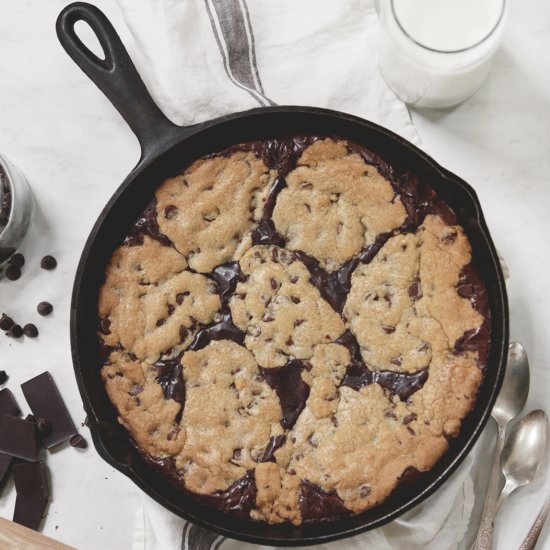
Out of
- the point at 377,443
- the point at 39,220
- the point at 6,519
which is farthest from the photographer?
the point at 39,220

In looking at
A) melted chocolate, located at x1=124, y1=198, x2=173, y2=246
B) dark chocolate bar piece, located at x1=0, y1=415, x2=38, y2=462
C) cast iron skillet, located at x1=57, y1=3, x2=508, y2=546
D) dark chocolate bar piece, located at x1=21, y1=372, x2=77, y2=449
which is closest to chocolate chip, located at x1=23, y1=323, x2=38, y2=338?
dark chocolate bar piece, located at x1=21, y1=372, x2=77, y2=449

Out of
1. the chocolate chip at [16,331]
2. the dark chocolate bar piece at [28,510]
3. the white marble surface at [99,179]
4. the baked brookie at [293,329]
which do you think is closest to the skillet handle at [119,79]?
the baked brookie at [293,329]

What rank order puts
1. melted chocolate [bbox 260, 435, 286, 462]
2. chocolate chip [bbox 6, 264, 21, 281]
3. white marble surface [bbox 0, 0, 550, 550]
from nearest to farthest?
1. melted chocolate [bbox 260, 435, 286, 462]
2. white marble surface [bbox 0, 0, 550, 550]
3. chocolate chip [bbox 6, 264, 21, 281]

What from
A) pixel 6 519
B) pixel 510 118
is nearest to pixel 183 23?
pixel 510 118

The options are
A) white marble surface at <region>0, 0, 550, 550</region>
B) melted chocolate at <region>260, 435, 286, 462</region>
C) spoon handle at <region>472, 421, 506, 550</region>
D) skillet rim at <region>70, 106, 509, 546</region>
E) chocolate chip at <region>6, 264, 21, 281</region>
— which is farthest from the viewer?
chocolate chip at <region>6, 264, 21, 281</region>

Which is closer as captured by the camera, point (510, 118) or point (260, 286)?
point (260, 286)

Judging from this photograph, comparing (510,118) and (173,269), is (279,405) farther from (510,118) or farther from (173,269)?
(510,118)

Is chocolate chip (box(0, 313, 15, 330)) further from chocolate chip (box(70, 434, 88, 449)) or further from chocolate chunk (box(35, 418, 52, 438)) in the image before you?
chocolate chip (box(70, 434, 88, 449))

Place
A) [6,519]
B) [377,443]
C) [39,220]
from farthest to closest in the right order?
[39,220]
[6,519]
[377,443]
